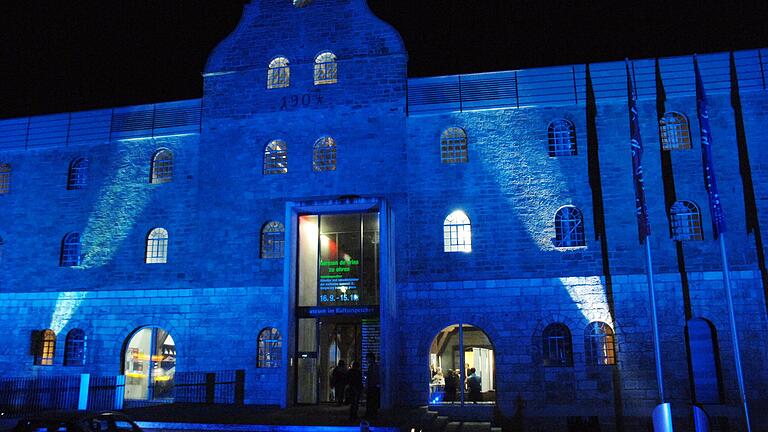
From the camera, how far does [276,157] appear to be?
24359 mm

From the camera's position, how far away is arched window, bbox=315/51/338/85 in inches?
968

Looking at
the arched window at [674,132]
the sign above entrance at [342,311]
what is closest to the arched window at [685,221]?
the arched window at [674,132]

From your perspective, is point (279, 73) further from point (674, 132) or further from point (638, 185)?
point (674, 132)

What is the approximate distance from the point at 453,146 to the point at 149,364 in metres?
13.2

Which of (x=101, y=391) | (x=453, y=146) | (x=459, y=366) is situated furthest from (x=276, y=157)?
(x=459, y=366)

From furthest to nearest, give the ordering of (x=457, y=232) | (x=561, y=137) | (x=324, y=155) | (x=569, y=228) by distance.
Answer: (x=324, y=155) < (x=561, y=137) < (x=457, y=232) < (x=569, y=228)

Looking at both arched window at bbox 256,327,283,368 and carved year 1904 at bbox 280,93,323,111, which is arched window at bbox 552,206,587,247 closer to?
carved year 1904 at bbox 280,93,323,111

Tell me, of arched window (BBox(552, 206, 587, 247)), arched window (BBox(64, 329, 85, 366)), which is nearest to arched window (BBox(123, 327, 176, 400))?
Result: arched window (BBox(64, 329, 85, 366))

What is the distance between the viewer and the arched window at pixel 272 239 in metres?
23.6

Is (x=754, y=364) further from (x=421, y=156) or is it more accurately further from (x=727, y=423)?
(x=421, y=156)

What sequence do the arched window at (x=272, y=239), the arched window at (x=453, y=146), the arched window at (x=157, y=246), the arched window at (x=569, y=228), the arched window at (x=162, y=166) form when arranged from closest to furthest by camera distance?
the arched window at (x=569, y=228) < the arched window at (x=453, y=146) < the arched window at (x=272, y=239) < the arched window at (x=157, y=246) < the arched window at (x=162, y=166)

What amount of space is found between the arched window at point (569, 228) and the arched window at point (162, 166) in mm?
14034

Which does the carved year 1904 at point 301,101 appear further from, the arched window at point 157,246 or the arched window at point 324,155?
the arched window at point 157,246

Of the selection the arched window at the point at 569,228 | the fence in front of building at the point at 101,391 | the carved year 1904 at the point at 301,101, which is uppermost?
the carved year 1904 at the point at 301,101
